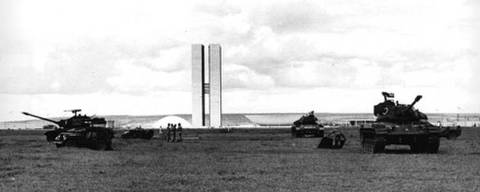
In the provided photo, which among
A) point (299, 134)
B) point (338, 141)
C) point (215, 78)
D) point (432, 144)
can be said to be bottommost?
point (432, 144)

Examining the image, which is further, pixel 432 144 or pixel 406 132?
pixel 432 144

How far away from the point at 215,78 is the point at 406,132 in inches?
3060

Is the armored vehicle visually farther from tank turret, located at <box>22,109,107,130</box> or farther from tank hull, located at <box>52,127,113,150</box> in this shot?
tank hull, located at <box>52,127,113,150</box>

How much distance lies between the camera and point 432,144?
Result: 3169cm

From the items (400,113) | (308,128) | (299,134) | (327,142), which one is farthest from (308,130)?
(400,113)

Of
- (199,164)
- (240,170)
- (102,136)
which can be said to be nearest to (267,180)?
(240,170)

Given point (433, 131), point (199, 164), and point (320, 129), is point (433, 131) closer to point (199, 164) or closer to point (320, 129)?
point (199, 164)

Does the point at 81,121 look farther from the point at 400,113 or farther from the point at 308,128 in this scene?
the point at 308,128

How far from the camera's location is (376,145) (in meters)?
31.7

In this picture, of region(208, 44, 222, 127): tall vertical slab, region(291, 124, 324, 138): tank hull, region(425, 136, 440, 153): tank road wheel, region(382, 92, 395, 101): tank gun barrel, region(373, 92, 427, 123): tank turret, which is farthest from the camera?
region(208, 44, 222, 127): tall vertical slab

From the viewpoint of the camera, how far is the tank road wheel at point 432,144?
103ft

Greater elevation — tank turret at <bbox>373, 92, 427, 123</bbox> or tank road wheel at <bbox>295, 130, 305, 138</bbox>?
tank turret at <bbox>373, 92, 427, 123</bbox>

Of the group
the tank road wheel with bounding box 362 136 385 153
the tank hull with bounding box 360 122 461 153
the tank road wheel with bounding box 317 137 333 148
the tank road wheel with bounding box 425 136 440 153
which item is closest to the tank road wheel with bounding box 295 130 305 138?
the tank road wheel with bounding box 317 137 333 148

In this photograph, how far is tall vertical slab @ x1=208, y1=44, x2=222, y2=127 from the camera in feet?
351
